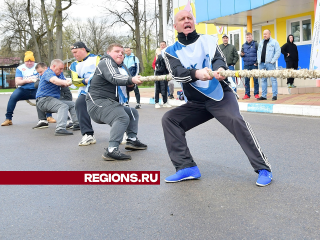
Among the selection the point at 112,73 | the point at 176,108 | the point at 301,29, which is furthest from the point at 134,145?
the point at 301,29

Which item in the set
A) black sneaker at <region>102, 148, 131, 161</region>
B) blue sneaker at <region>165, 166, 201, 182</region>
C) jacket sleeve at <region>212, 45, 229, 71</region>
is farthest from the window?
blue sneaker at <region>165, 166, 201, 182</region>

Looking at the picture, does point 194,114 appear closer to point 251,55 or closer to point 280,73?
point 280,73

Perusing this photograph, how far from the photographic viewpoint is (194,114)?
476cm

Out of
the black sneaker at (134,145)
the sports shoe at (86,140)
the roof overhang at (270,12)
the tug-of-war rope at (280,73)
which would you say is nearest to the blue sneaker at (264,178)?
the tug-of-war rope at (280,73)

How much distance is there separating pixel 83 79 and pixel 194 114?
10.9 ft

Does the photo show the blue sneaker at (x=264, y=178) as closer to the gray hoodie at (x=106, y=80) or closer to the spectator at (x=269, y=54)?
the gray hoodie at (x=106, y=80)

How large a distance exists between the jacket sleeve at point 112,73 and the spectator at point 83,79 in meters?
1.21

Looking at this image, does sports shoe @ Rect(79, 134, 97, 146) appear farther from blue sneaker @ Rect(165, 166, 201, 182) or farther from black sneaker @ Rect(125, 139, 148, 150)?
blue sneaker @ Rect(165, 166, 201, 182)

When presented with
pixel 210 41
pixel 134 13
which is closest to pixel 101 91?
pixel 210 41

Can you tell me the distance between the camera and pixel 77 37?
6034cm

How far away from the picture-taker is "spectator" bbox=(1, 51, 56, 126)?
11000mm

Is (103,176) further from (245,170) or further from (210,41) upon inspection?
(210,41)

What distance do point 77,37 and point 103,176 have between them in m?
57.6

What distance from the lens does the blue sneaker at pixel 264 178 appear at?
4285mm
